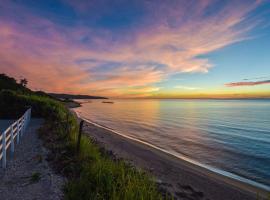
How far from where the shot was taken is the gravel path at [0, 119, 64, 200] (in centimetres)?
529

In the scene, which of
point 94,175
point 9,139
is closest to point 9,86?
point 9,139

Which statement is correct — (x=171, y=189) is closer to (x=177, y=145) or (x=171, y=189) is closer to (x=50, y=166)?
(x=50, y=166)

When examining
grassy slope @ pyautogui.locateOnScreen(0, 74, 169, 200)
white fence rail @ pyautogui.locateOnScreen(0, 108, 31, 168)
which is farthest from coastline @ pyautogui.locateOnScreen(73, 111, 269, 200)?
white fence rail @ pyautogui.locateOnScreen(0, 108, 31, 168)

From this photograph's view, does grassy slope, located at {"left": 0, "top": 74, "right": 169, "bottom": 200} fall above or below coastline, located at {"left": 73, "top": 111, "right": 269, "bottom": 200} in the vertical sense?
above

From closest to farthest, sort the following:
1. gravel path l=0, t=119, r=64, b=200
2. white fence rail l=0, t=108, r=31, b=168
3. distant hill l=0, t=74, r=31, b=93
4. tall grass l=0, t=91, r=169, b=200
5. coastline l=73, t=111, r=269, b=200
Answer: tall grass l=0, t=91, r=169, b=200
gravel path l=0, t=119, r=64, b=200
white fence rail l=0, t=108, r=31, b=168
coastline l=73, t=111, r=269, b=200
distant hill l=0, t=74, r=31, b=93

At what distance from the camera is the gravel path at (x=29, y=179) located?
17.4 feet

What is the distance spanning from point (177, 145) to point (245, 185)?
28.0 feet

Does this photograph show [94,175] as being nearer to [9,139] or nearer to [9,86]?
[9,139]

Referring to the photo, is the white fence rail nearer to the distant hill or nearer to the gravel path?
the gravel path

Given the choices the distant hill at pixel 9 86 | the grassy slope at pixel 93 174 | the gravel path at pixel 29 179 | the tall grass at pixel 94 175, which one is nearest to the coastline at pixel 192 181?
the tall grass at pixel 94 175

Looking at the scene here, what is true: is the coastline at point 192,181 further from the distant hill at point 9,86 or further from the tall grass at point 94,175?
the distant hill at point 9,86

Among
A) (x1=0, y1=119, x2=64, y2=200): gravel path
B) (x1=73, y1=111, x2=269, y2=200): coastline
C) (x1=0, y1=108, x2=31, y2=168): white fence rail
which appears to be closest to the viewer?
(x1=0, y1=119, x2=64, y2=200): gravel path

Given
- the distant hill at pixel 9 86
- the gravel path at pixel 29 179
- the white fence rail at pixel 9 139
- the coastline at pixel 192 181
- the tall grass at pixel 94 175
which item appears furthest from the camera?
the distant hill at pixel 9 86

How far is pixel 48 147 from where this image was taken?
9.66 meters
